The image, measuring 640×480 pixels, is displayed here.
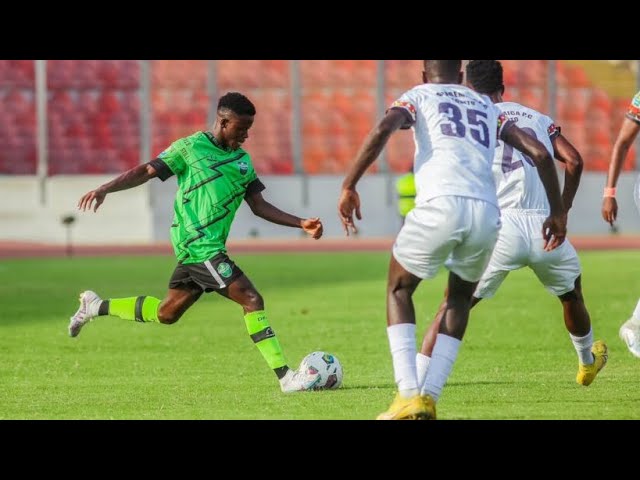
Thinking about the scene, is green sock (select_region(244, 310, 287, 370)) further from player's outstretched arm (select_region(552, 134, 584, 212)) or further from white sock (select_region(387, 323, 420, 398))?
player's outstretched arm (select_region(552, 134, 584, 212))

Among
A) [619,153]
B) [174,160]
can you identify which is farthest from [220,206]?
[619,153]

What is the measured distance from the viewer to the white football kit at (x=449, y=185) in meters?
7.46

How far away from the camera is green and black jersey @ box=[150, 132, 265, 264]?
973 cm

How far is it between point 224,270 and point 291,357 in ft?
8.07

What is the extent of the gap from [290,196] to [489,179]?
37.2 m

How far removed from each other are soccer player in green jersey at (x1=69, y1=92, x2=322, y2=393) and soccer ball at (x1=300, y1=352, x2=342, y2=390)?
6 cm

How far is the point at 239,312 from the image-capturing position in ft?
55.3

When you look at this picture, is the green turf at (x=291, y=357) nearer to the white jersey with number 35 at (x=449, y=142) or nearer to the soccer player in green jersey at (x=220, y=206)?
the soccer player in green jersey at (x=220, y=206)

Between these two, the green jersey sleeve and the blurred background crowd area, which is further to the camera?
the blurred background crowd area

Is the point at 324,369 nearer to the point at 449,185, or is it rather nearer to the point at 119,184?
the point at 119,184

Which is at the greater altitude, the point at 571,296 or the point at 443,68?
the point at 443,68

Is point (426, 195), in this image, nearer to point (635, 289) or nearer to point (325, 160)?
point (635, 289)

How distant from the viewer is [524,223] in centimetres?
921

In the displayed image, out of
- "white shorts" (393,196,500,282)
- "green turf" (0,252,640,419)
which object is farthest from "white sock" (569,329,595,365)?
"white shorts" (393,196,500,282)
